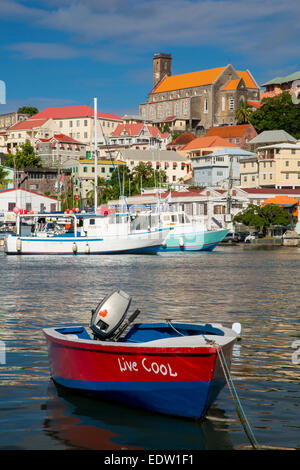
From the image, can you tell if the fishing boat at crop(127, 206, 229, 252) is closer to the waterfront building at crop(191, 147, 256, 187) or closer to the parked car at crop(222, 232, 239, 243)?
the parked car at crop(222, 232, 239, 243)

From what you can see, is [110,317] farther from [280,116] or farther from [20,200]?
[280,116]

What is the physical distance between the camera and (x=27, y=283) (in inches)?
1356

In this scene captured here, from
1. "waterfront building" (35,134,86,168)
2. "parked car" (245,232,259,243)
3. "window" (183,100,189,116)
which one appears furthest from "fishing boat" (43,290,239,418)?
"window" (183,100,189,116)

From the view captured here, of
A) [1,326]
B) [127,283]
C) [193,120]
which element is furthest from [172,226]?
[193,120]

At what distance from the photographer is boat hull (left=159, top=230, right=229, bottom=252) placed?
6938 cm

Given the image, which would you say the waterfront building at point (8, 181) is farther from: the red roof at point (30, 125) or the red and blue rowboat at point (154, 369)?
the red and blue rowboat at point (154, 369)

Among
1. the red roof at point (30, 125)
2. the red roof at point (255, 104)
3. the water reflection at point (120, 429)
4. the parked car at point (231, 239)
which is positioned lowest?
the parked car at point (231, 239)

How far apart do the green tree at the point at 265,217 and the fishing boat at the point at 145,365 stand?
80.1 metres

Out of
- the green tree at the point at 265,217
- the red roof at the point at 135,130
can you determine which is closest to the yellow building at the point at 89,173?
the red roof at the point at 135,130

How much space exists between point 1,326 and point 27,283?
15.5 metres

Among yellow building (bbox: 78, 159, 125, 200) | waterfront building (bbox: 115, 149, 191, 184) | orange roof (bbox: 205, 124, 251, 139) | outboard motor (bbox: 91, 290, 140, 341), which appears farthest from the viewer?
orange roof (bbox: 205, 124, 251, 139)

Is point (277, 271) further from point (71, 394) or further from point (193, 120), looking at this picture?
point (193, 120)

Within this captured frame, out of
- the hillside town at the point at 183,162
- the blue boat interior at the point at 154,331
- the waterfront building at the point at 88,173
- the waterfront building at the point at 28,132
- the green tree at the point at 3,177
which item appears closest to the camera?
the blue boat interior at the point at 154,331

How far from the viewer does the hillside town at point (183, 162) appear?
104062 millimetres
